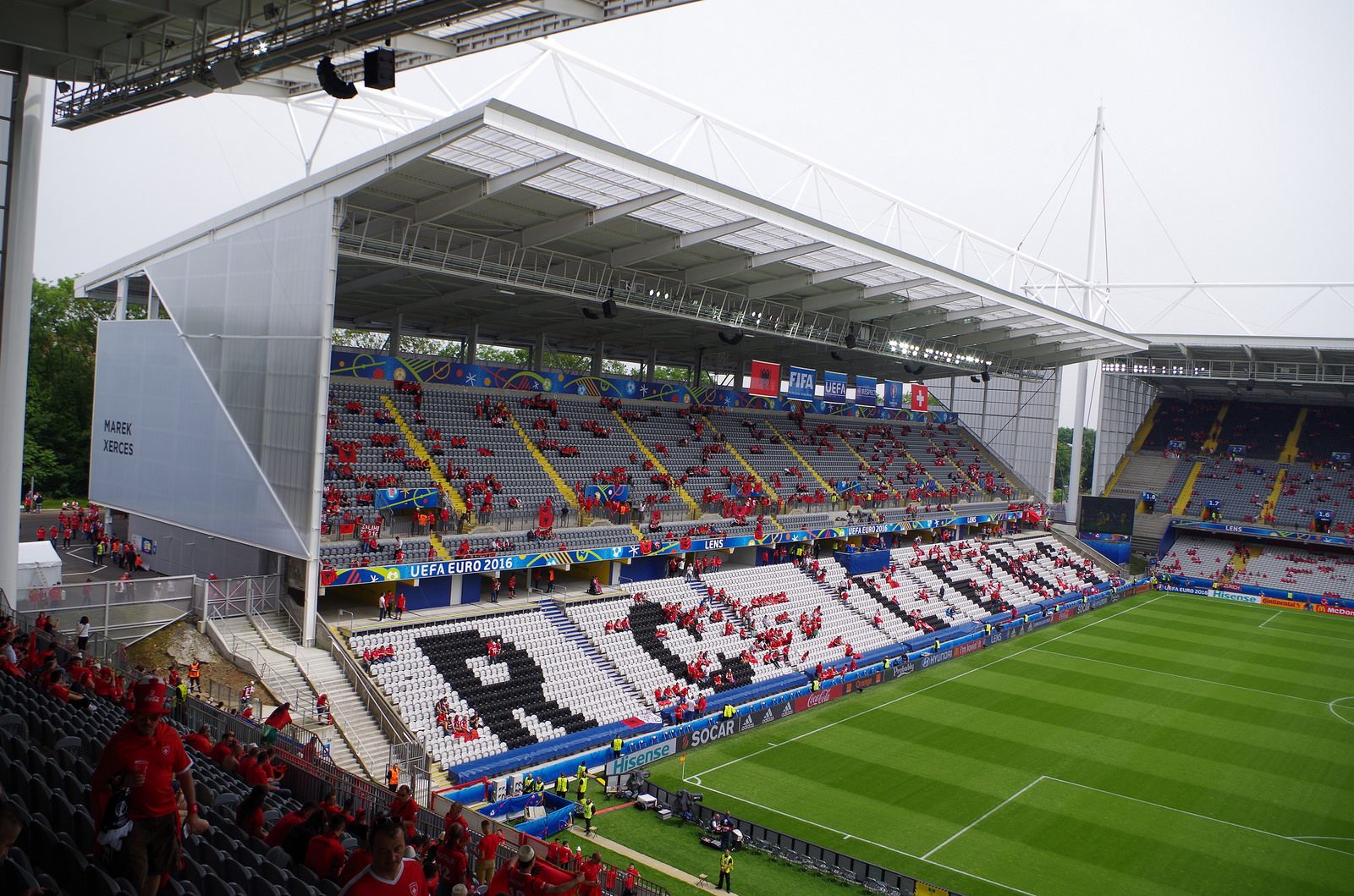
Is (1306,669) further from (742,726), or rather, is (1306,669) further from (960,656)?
→ (742,726)

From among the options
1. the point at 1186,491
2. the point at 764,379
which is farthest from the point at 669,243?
the point at 1186,491

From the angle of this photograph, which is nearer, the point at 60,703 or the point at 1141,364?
the point at 60,703

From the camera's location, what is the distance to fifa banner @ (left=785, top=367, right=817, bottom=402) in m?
39.1

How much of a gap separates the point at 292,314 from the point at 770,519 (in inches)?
797

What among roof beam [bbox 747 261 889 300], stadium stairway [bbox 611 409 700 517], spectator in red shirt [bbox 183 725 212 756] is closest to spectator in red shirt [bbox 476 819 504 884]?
spectator in red shirt [bbox 183 725 212 756]

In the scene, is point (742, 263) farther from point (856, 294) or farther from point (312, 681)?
point (312, 681)

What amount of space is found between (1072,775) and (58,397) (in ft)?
166

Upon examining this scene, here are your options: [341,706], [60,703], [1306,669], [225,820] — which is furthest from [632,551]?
[1306,669]

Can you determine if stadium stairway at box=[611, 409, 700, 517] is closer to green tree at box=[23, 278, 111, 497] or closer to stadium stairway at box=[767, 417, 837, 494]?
stadium stairway at box=[767, 417, 837, 494]

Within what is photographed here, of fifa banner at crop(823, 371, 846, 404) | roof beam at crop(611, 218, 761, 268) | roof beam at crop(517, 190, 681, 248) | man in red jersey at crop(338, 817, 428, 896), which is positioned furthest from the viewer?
fifa banner at crop(823, 371, 846, 404)

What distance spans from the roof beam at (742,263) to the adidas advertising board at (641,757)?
14049 mm

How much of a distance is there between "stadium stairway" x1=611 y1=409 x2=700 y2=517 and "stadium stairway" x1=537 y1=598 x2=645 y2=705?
8551mm

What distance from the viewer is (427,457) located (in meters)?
28.0

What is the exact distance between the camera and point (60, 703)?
10898mm
